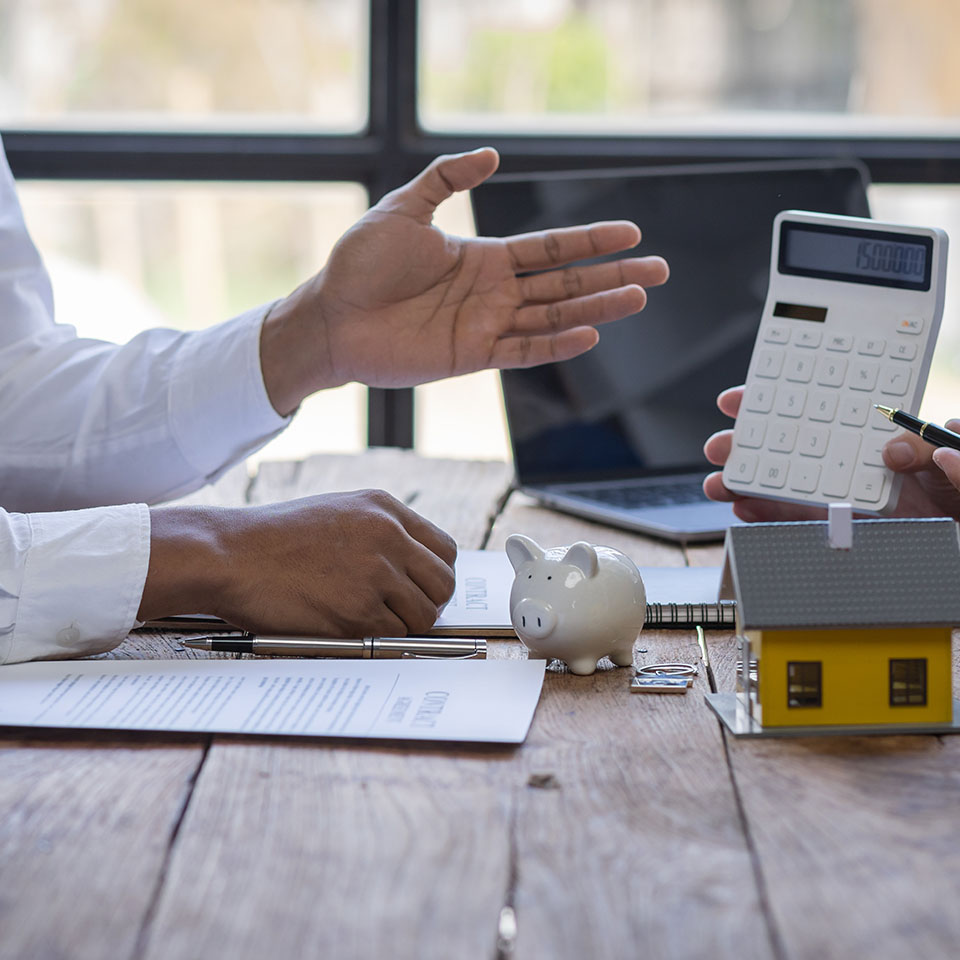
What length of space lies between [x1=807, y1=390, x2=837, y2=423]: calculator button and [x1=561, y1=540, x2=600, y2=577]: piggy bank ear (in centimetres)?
29

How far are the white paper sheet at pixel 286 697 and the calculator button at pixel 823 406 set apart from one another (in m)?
0.33

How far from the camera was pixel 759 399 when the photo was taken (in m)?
0.92

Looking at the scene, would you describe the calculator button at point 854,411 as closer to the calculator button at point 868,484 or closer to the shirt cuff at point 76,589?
the calculator button at point 868,484

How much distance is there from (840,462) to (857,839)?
438mm

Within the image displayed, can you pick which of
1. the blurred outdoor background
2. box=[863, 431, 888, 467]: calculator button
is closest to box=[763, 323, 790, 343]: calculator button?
box=[863, 431, 888, 467]: calculator button

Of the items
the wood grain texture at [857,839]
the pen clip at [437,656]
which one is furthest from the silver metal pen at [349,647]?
the wood grain texture at [857,839]

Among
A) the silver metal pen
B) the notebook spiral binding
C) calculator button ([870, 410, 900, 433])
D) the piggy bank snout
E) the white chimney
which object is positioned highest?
calculator button ([870, 410, 900, 433])

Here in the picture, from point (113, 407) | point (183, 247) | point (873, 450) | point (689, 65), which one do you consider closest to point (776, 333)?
point (873, 450)

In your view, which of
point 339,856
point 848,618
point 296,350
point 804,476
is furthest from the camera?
point 296,350

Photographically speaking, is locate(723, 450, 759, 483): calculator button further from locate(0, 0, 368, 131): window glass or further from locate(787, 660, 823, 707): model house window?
locate(0, 0, 368, 131): window glass

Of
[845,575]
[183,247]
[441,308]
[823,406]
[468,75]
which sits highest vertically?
[468,75]

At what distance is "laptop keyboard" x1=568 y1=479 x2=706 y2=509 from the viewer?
46.9 inches

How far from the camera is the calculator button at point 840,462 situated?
2.86ft

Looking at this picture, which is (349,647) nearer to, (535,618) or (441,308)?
(535,618)
